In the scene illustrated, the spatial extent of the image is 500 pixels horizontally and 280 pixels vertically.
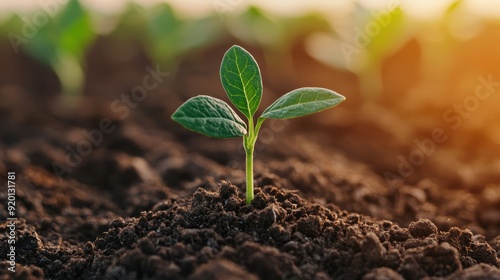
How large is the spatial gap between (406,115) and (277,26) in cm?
A: 200

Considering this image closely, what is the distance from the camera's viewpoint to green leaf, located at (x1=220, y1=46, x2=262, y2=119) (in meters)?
2.02

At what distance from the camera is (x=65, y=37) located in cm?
508

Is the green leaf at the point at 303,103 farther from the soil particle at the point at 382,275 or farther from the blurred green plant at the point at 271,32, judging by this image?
the blurred green plant at the point at 271,32

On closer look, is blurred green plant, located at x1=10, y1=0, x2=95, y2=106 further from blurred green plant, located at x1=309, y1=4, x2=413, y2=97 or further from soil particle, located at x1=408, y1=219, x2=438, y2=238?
soil particle, located at x1=408, y1=219, x2=438, y2=238

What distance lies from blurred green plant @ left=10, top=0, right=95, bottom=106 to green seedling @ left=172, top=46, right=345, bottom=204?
3351 millimetres

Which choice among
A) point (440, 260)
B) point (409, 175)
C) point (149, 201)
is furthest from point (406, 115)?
point (440, 260)

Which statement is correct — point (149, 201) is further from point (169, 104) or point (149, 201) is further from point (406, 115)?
point (406, 115)

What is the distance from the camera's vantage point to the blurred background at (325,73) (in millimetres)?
4305

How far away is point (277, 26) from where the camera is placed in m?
6.48

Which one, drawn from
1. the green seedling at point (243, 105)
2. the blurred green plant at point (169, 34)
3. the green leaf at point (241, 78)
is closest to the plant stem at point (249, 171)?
the green seedling at point (243, 105)

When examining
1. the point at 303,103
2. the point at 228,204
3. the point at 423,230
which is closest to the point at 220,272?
the point at 228,204

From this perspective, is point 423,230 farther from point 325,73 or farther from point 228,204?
point 325,73

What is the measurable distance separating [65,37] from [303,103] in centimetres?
357

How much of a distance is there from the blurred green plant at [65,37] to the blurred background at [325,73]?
0.04 feet
